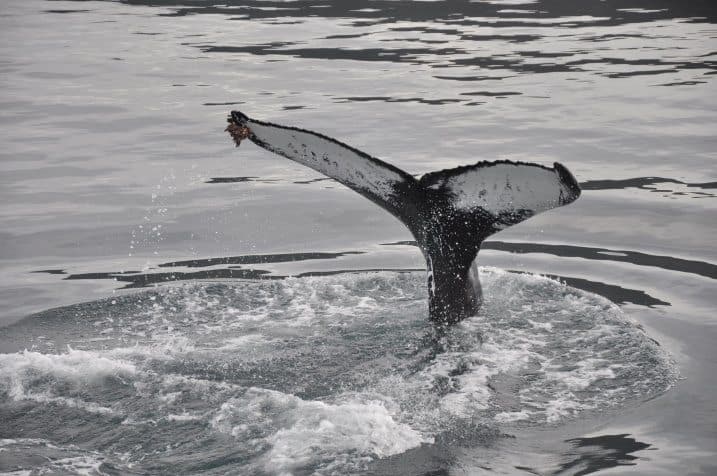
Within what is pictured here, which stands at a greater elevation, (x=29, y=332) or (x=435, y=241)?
(x=435, y=241)

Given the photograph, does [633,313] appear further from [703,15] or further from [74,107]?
[703,15]

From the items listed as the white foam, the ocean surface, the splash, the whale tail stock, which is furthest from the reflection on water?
the whale tail stock

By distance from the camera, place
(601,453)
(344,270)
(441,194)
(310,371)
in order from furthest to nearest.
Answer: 1. (344,270)
2. (441,194)
3. (310,371)
4. (601,453)

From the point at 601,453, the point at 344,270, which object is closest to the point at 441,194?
the point at 601,453

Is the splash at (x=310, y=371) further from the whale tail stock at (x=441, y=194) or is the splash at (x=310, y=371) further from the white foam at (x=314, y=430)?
the whale tail stock at (x=441, y=194)

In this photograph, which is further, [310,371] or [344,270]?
[344,270]

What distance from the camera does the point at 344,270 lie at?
10805 mm

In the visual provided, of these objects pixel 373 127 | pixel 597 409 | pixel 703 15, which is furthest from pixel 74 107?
pixel 703 15

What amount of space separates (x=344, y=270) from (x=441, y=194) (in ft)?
8.97

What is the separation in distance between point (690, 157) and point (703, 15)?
1295 cm

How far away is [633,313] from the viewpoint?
940 cm

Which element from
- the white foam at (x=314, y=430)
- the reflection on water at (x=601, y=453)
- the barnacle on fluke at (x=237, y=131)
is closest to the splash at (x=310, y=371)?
the white foam at (x=314, y=430)

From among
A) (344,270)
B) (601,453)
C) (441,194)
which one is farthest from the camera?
(344,270)

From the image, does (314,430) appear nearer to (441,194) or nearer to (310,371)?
(310,371)
